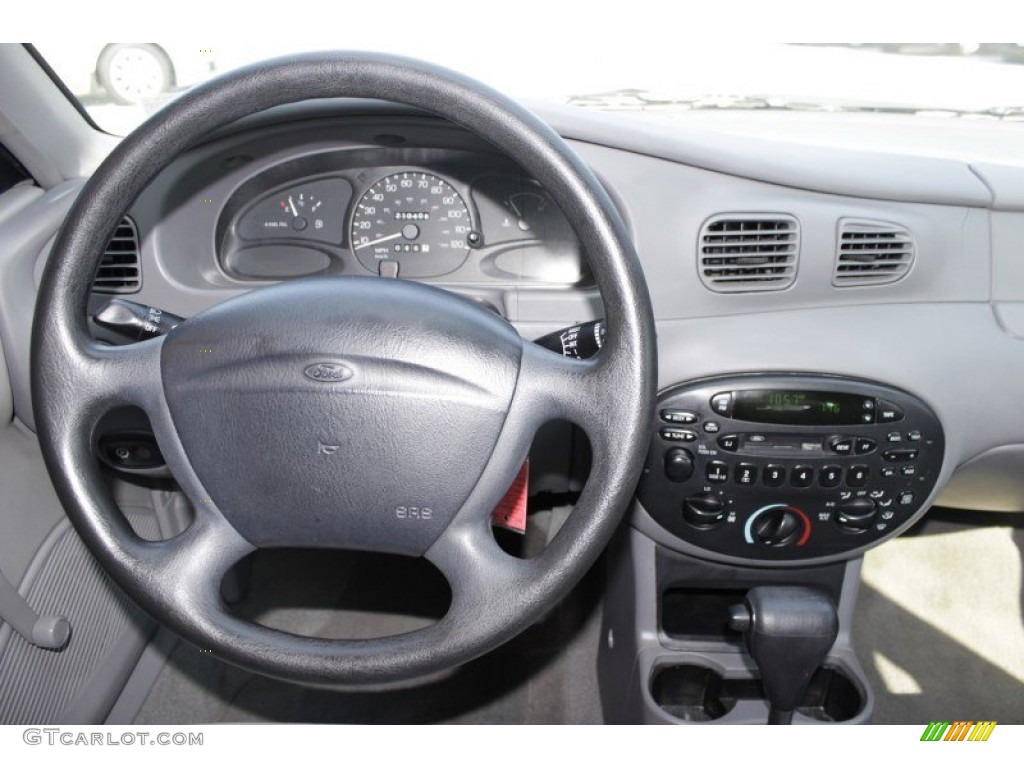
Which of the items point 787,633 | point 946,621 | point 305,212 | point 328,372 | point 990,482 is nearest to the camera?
point 328,372

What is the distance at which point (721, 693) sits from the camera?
5.24ft

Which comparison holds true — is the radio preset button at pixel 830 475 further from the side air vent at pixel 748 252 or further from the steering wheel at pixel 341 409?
the steering wheel at pixel 341 409

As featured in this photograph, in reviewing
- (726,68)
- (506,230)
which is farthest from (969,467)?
(506,230)

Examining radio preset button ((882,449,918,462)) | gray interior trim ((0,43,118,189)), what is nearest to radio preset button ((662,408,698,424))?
radio preset button ((882,449,918,462))

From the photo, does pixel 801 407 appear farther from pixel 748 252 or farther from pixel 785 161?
pixel 785 161

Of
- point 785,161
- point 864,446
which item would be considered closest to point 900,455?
point 864,446

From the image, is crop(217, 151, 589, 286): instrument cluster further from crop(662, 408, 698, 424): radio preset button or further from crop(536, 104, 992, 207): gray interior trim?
crop(662, 408, 698, 424): radio preset button

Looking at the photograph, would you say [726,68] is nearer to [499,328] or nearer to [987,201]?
[987,201]

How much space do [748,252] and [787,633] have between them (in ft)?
2.05

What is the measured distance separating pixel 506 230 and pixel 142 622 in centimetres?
120

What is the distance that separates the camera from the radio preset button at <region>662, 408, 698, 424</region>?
136 centimetres

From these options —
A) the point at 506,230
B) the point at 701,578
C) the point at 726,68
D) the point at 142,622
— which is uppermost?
the point at 726,68

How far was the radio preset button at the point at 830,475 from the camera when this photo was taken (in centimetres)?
138

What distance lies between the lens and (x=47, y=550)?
1.55 m
